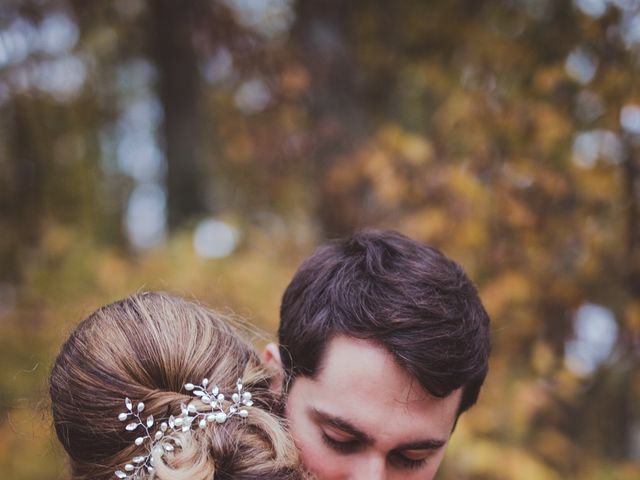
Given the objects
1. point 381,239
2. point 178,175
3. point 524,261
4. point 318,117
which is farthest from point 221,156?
point 381,239

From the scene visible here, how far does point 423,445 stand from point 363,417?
23cm

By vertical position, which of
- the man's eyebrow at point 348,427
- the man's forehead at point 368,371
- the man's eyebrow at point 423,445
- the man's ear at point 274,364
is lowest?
the man's eyebrow at point 423,445

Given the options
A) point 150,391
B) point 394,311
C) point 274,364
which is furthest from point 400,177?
point 150,391

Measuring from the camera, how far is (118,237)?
11812 millimetres

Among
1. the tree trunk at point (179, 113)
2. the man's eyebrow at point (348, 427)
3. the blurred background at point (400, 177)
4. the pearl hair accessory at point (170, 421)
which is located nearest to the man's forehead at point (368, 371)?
the man's eyebrow at point (348, 427)

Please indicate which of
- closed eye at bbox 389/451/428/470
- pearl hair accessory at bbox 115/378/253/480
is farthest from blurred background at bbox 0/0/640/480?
closed eye at bbox 389/451/428/470

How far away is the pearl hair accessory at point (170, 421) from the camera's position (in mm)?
2082

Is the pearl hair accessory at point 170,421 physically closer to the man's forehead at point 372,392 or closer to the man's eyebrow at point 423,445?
the man's forehead at point 372,392

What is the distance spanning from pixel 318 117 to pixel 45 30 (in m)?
2.69

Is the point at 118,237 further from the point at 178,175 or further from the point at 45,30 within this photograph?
the point at 45,30

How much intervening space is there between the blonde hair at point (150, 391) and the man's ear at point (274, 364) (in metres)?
0.18

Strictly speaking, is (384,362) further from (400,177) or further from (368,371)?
(400,177)

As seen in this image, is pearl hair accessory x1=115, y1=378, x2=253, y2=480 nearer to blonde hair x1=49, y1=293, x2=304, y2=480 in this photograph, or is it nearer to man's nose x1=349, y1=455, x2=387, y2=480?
blonde hair x1=49, y1=293, x2=304, y2=480

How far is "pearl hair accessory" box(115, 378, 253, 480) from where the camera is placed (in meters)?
2.08
